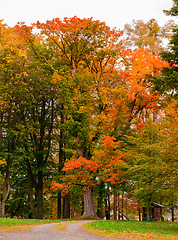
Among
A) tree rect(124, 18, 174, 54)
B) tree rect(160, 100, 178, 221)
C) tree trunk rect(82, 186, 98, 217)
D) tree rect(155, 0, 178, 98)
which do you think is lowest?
tree trunk rect(82, 186, 98, 217)

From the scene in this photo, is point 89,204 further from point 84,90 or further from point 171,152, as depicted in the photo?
point 171,152

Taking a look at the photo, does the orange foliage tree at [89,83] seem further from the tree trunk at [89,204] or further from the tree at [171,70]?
the tree at [171,70]

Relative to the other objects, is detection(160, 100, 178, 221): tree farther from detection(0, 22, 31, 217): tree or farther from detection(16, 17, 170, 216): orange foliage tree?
detection(0, 22, 31, 217): tree

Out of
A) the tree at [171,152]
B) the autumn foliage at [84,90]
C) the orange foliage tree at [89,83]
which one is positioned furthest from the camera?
the orange foliage tree at [89,83]

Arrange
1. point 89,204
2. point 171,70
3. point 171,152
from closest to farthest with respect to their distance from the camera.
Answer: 1. point 171,152
2. point 171,70
3. point 89,204

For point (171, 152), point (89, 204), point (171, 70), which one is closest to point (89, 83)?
point (171, 70)

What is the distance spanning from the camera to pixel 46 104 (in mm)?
26672

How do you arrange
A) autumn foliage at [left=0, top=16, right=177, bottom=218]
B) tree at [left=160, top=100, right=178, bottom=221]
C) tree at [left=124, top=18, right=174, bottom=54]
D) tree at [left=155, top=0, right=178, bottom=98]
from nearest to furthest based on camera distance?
tree at [left=160, top=100, right=178, bottom=221]
tree at [left=155, top=0, right=178, bottom=98]
autumn foliage at [left=0, top=16, right=177, bottom=218]
tree at [left=124, top=18, right=174, bottom=54]

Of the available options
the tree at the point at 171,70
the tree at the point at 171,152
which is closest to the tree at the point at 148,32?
the tree at the point at 171,70

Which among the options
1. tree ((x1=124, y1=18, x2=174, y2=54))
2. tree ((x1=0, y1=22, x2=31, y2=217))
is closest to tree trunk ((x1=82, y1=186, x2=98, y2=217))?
tree ((x1=0, y1=22, x2=31, y2=217))

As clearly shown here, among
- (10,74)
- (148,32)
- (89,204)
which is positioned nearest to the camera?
(10,74)

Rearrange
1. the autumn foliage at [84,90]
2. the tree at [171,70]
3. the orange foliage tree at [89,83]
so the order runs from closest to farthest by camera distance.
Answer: the tree at [171,70] < the autumn foliage at [84,90] < the orange foliage tree at [89,83]

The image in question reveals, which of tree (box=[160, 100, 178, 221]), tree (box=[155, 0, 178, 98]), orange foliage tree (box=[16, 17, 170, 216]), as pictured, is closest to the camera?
tree (box=[160, 100, 178, 221])

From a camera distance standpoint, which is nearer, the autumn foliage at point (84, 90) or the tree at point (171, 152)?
the tree at point (171, 152)
